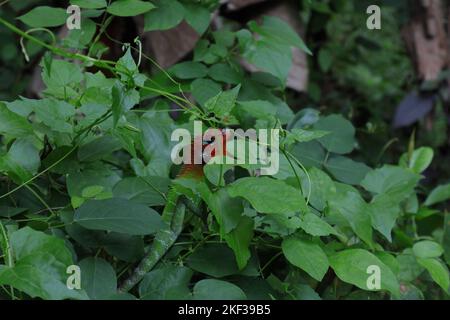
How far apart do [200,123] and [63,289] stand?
0.34 meters

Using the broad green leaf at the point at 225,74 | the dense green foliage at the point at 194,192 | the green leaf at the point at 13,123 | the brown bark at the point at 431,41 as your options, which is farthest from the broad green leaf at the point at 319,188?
the brown bark at the point at 431,41

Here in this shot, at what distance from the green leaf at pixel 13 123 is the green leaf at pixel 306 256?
0.41 m

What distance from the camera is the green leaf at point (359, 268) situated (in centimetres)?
90

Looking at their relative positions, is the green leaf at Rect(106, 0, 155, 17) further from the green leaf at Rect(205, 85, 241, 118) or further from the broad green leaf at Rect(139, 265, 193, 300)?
the broad green leaf at Rect(139, 265, 193, 300)

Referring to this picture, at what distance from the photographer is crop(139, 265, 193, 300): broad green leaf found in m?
0.85

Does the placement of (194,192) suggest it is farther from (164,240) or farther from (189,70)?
(189,70)

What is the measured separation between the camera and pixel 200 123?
3.19 ft

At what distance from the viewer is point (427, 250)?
115 centimetres

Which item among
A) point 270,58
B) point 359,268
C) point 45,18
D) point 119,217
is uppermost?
point 45,18

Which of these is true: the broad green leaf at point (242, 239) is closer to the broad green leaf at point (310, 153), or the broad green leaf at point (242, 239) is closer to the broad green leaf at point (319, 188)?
the broad green leaf at point (319, 188)

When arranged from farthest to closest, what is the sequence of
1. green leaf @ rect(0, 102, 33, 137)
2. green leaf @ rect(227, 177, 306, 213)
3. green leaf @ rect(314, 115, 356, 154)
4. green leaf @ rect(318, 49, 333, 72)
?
green leaf @ rect(318, 49, 333, 72) < green leaf @ rect(314, 115, 356, 154) < green leaf @ rect(0, 102, 33, 137) < green leaf @ rect(227, 177, 306, 213)

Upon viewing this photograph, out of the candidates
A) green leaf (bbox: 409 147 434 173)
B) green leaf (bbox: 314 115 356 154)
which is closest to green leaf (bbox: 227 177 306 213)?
green leaf (bbox: 314 115 356 154)

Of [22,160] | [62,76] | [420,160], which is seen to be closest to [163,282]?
[22,160]

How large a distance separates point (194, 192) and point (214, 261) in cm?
11
